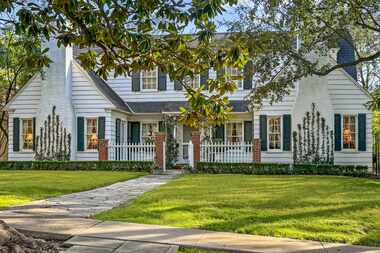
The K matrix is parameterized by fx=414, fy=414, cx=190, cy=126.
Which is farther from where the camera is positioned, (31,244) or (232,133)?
(232,133)

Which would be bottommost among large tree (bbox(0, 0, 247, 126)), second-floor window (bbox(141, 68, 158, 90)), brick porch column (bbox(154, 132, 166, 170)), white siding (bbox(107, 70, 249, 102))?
brick porch column (bbox(154, 132, 166, 170))

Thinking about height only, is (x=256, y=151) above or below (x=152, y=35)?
below

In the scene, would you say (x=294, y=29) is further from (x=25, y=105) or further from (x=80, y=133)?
(x=25, y=105)

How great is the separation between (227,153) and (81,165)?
7.06m

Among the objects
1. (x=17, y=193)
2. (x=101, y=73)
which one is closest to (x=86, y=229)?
(x=101, y=73)

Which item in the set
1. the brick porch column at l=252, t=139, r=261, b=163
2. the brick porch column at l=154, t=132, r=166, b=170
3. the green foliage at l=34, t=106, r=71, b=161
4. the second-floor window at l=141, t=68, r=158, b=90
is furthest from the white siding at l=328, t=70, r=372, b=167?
the green foliage at l=34, t=106, r=71, b=161

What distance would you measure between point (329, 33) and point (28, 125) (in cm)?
1592

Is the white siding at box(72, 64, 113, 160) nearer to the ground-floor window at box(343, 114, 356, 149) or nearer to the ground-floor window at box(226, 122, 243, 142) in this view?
the ground-floor window at box(226, 122, 243, 142)

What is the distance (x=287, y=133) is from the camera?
800 inches

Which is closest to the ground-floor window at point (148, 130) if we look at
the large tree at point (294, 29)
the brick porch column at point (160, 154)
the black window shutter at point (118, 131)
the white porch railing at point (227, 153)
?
the black window shutter at point (118, 131)

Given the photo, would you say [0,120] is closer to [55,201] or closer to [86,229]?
[55,201]

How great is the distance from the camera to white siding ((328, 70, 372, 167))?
789 inches

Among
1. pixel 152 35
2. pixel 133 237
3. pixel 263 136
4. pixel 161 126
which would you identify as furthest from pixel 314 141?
pixel 152 35

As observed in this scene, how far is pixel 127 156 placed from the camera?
69.4ft
